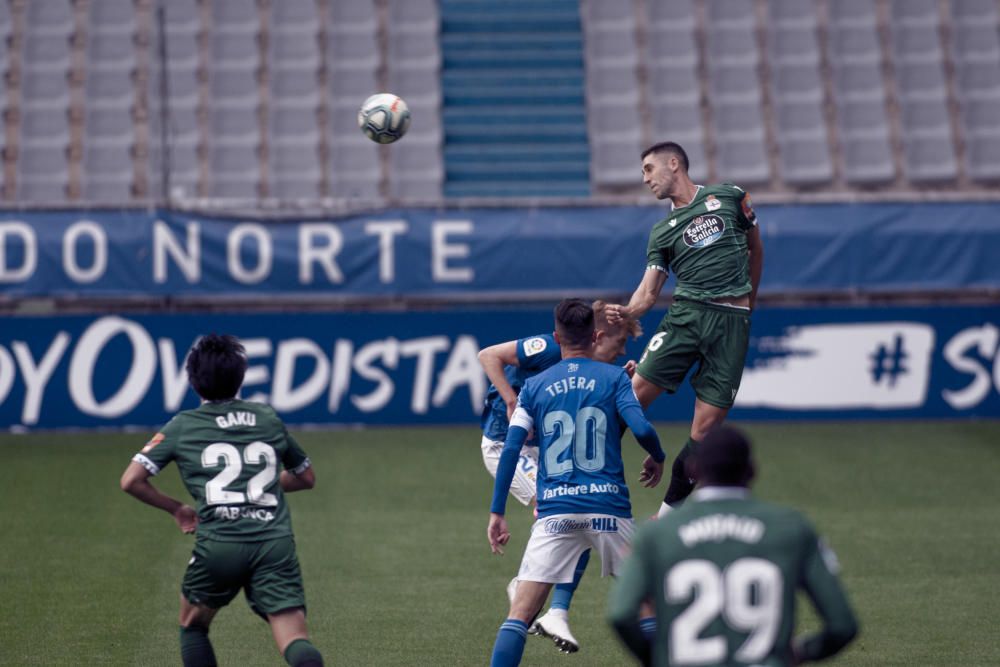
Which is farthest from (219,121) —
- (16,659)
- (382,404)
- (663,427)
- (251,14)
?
(16,659)

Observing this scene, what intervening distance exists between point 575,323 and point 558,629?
1616mm

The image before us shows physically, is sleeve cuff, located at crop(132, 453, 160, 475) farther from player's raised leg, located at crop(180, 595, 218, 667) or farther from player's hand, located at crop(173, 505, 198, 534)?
player's raised leg, located at crop(180, 595, 218, 667)

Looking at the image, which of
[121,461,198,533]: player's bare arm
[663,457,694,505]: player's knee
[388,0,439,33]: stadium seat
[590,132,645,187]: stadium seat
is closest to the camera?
[121,461,198,533]: player's bare arm

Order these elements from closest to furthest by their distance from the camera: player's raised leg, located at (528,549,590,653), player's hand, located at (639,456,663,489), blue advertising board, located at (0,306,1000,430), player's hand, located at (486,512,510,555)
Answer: player's hand, located at (486,512,510,555)
player's hand, located at (639,456,663,489)
player's raised leg, located at (528,549,590,653)
blue advertising board, located at (0,306,1000,430)

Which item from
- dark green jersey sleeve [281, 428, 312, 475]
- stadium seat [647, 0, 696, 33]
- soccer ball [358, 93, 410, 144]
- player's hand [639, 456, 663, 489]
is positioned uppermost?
stadium seat [647, 0, 696, 33]

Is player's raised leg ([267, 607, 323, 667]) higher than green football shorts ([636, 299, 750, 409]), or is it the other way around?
green football shorts ([636, 299, 750, 409])

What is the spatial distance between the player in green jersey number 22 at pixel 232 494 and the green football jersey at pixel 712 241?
3.26 m

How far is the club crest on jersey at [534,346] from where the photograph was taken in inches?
317

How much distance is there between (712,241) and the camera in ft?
27.1

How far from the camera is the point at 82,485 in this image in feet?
40.8

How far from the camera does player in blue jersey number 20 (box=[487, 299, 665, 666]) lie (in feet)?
20.8

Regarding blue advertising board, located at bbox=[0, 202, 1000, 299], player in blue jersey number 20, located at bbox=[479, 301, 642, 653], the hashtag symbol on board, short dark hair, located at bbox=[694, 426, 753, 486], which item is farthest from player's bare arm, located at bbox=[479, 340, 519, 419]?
the hashtag symbol on board

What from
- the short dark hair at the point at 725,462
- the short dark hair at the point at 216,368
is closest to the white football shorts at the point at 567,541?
the short dark hair at the point at 216,368

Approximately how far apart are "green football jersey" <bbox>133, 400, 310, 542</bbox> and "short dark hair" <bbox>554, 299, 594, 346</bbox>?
139cm
